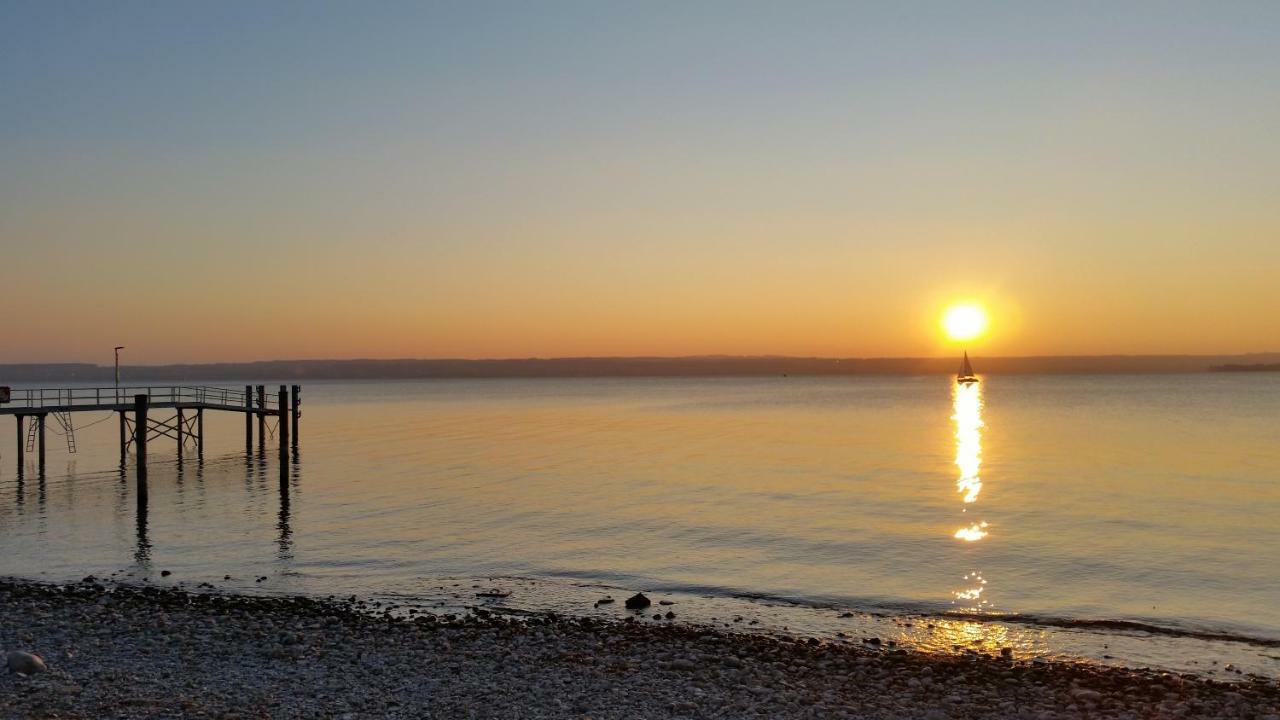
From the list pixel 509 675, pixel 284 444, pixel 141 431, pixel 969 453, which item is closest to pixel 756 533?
pixel 509 675

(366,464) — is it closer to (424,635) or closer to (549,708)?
(424,635)

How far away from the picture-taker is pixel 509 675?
14.1m

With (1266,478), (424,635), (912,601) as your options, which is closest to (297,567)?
(424,635)

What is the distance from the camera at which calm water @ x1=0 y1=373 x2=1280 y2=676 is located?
19828 millimetres

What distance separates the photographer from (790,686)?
13758mm

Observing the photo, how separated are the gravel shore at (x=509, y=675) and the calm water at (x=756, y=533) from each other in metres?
2.23

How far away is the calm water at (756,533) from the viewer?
19.8m

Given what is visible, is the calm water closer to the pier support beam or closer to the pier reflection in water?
the pier reflection in water

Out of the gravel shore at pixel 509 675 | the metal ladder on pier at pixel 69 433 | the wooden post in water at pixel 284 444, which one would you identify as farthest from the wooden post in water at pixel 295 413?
the gravel shore at pixel 509 675

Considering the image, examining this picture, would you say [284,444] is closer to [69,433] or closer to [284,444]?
[284,444]

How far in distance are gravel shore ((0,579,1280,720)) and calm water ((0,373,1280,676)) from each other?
223 cm

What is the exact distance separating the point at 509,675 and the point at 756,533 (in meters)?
16.2

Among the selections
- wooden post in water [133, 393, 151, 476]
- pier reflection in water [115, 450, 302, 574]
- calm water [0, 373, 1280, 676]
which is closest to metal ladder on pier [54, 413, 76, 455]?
calm water [0, 373, 1280, 676]

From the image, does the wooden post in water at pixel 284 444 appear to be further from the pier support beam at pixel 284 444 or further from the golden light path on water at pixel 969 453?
the golden light path on water at pixel 969 453
